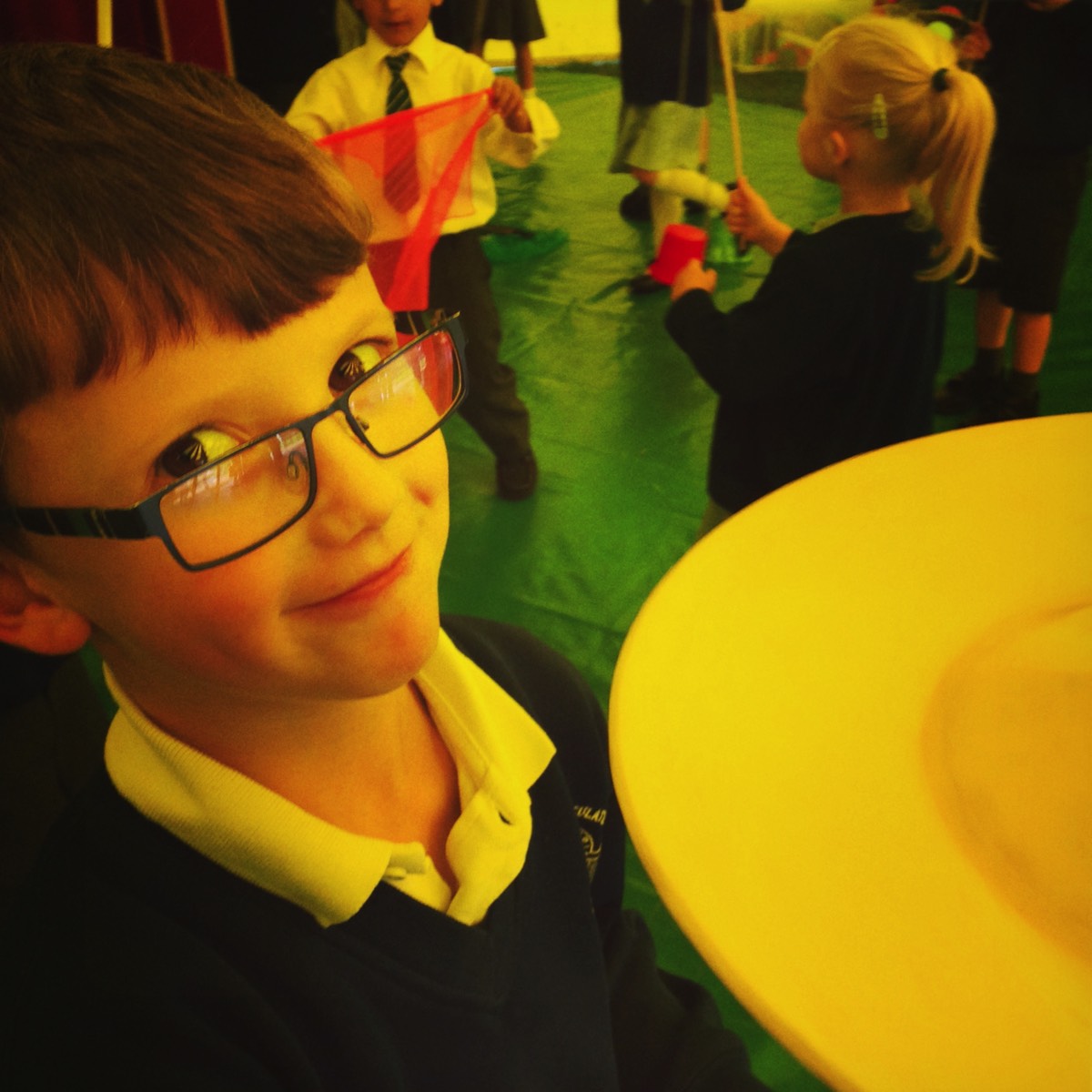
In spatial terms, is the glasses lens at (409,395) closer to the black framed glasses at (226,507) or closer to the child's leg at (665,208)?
the black framed glasses at (226,507)

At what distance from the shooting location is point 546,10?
6.11m

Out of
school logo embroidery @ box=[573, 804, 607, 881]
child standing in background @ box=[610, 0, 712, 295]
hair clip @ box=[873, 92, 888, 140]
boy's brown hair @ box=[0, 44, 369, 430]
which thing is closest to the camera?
boy's brown hair @ box=[0, 44, 369, 430]

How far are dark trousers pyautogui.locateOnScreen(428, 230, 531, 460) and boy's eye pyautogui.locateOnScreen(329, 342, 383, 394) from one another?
4.45 ft

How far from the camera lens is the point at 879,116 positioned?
134 cm

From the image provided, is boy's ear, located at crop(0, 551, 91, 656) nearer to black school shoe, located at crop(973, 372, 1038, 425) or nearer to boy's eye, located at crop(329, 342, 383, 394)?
boy's eye, located at crop(329, 342, 383, 394)

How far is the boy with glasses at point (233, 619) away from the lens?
433mm

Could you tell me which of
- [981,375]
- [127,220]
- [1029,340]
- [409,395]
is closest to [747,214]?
[1029,340]

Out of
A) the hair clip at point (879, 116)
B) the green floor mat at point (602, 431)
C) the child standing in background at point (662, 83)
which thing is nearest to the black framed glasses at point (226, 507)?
the green floor mat at point (602, 431)

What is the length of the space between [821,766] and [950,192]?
1297 mm

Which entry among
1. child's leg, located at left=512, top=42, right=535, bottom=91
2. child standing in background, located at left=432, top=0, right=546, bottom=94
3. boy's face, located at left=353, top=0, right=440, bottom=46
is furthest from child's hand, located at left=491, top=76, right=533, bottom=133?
child's leg, located at left=512, top=42, right=535, bottom=91

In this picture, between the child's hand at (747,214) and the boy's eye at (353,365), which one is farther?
the child's hand at (747,214)

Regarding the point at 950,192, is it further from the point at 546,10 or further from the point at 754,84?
the point at 546,10

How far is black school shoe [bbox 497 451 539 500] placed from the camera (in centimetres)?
213

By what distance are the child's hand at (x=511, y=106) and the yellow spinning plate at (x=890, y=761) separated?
1.32m
